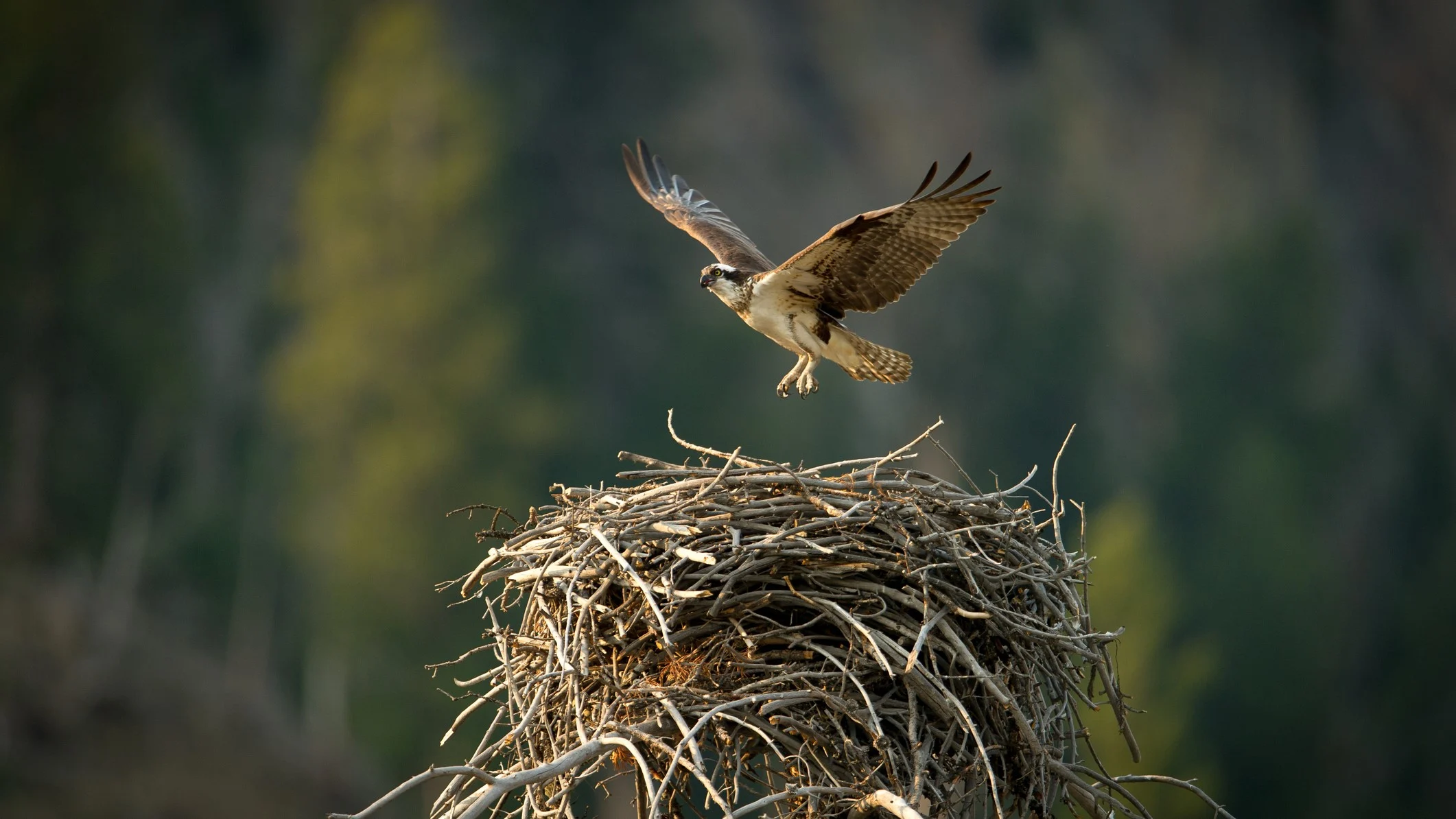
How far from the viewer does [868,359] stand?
20.3 ft

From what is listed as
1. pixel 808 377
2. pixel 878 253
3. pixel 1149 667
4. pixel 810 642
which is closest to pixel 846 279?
pixel 878 253

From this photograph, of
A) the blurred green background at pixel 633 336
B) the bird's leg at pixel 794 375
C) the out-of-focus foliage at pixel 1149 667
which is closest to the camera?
the bird's leg at pixel 794 375

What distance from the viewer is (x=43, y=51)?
21.3 m

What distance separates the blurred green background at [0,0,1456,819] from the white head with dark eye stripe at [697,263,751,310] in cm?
1188

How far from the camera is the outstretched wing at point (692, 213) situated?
6.76 meters

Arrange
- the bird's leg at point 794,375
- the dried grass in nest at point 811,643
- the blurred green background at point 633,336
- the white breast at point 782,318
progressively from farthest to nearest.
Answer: the blurred green background at point 633,336
the bird's leg at point 794,375
the white breast at point 782,318
the dried grass in nest at point 811,643

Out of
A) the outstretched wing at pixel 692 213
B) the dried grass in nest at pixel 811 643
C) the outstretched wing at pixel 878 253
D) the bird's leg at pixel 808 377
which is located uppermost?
the outstretched wing at pixel 692 213

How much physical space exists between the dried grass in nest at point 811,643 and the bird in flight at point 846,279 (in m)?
1.26

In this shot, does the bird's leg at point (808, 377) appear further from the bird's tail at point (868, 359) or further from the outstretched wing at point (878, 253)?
the outstretched wing at point (878, 253)

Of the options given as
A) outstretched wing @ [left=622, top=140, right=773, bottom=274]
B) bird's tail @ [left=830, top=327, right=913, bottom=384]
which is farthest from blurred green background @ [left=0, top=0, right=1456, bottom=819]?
bird's tail @ [left=830, top=327, right=913, bottom=384]

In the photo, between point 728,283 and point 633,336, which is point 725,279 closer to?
point 728,283

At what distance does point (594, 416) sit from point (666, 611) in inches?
967

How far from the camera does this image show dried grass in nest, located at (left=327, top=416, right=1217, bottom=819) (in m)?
3.75

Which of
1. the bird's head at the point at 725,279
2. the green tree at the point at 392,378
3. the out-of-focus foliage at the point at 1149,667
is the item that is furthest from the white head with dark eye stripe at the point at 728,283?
the green tree at the point at 392,378
